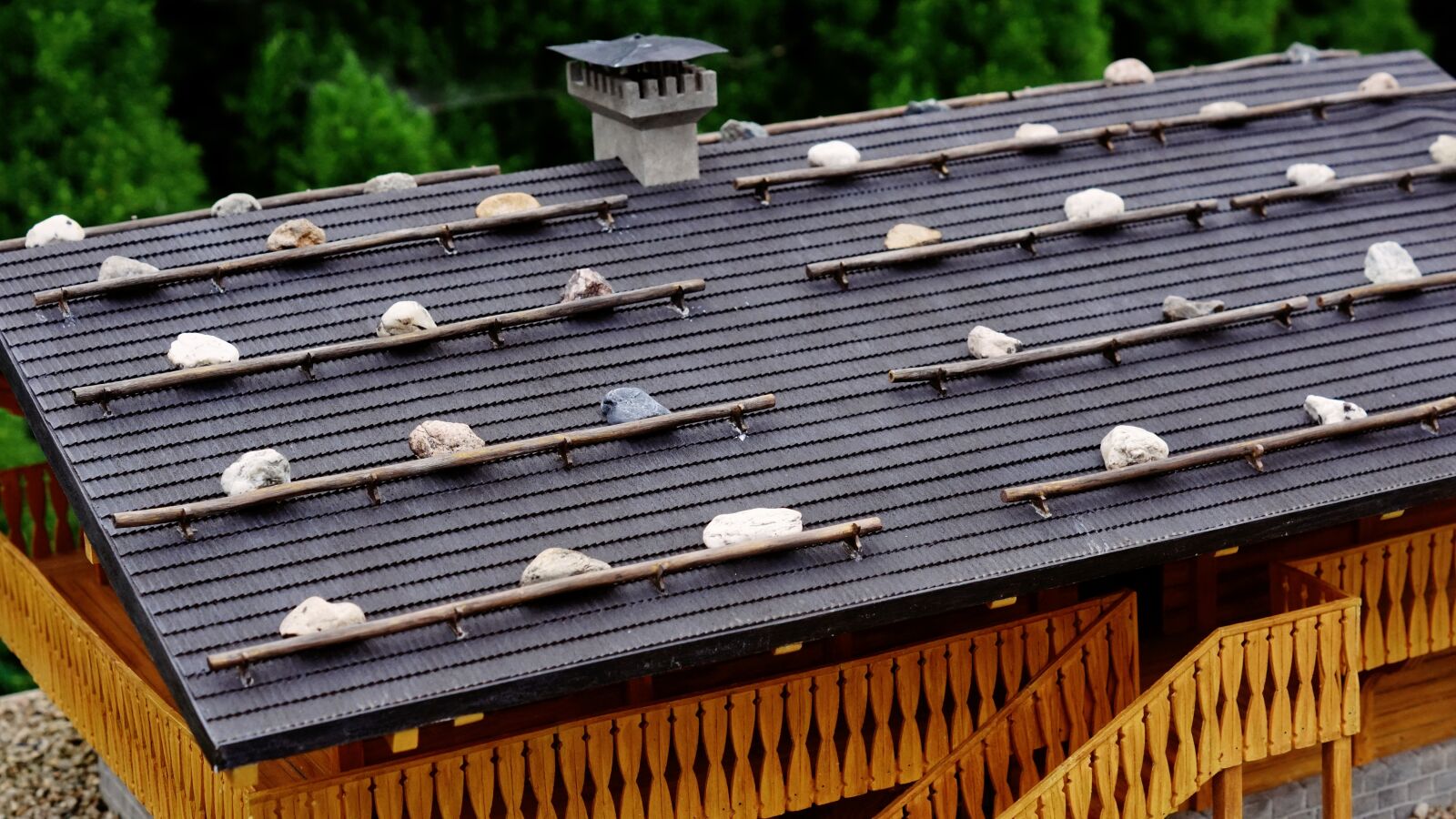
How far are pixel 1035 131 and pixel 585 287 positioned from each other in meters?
4.92

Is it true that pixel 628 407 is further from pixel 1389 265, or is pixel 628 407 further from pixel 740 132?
pixel 1389 265

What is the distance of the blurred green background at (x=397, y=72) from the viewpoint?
25688 millimetres

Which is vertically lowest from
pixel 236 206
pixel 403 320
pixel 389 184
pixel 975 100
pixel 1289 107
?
pixel 403 320

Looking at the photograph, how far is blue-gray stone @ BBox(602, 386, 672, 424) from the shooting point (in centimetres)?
1235

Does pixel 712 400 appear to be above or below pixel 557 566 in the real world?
above

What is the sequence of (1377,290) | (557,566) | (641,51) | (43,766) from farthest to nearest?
(43,766), (641,51), (1377,290), (557,566)

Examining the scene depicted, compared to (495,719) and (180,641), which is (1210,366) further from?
(180,641)

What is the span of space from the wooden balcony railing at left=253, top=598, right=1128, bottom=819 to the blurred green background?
46.2 ft

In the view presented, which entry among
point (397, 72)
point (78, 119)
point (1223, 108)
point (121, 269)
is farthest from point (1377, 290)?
point (397, 72)

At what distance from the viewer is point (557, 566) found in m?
11.0

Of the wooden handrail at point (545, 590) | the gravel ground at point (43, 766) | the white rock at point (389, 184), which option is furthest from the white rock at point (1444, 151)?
the gravel ground at point (43, 766)

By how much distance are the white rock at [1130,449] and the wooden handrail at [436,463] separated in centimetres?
229

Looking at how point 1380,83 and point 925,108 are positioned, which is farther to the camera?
point 1380,83

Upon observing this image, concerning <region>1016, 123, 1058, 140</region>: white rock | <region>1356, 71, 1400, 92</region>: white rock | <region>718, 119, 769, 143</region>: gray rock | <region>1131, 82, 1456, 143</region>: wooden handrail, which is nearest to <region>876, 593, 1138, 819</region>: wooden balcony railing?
<region>1016, 123, 1058, 140</region>: white rock
